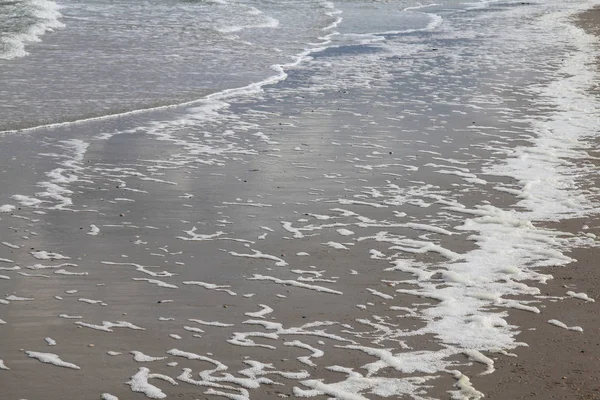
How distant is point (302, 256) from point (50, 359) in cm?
233

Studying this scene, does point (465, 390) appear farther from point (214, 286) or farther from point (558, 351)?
point (214, 286)

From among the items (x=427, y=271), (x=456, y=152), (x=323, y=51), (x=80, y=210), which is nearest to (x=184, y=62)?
(x=323, y=51)

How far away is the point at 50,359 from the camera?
209 inches

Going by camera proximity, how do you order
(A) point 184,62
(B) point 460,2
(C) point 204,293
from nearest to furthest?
(C) point 204,293 → (A) point 184,62 → (B) point 460,2

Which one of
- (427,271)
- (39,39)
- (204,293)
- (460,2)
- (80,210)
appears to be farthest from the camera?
(460,2)

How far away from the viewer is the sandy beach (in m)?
5.23

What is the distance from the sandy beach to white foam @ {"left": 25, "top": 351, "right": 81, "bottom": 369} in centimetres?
2

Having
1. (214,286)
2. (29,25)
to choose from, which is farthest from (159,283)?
(29,25)

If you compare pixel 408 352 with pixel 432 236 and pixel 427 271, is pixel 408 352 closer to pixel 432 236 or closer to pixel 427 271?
pixel 427 271

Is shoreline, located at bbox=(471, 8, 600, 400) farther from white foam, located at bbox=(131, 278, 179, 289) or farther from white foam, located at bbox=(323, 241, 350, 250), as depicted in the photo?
white foam, located at bbox=(131, 278, 179, 289)

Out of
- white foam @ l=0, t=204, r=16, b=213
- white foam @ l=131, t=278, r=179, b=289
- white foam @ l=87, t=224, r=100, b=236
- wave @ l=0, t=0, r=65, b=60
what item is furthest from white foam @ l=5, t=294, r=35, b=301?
wave @ l=0, t=0, r=65, b=60

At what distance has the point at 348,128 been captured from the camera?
11898 millimetres

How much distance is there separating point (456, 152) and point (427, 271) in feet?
13.1

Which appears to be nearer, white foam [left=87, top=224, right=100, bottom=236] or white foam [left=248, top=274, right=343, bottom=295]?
white foam [left=248, top=274, right=343, bottom=295]
